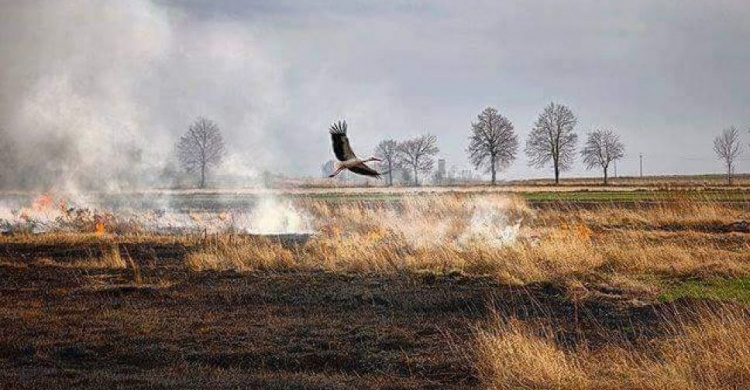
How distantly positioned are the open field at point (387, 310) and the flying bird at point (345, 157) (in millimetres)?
2738

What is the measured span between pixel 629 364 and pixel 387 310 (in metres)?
5.48

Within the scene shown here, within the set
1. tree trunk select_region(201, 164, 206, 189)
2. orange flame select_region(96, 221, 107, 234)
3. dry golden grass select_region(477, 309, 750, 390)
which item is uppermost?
tree trunk select_region(201, 164, 206, 189)

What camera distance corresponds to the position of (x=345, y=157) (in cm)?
1111

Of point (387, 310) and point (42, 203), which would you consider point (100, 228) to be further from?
point (387, 310)

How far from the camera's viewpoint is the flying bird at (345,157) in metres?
10.5

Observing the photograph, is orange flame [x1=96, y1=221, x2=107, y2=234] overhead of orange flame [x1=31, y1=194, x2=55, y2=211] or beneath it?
beneath

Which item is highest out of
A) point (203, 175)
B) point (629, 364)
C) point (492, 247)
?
point (203, 175)

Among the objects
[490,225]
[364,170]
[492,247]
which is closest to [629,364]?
[364,170]

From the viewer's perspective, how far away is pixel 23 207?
113 ft

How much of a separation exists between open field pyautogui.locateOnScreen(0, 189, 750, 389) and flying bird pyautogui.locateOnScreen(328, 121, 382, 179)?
274cm

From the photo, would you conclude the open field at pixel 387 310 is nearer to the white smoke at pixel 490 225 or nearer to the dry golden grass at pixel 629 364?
the dry golden grass at pixel 629 364

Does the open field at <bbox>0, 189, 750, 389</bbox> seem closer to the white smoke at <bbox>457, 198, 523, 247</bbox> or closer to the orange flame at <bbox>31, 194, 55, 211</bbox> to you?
the white smoke at <bbox>457, 198, 523, 247</bbox>

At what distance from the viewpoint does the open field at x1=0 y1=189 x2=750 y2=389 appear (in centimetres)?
905

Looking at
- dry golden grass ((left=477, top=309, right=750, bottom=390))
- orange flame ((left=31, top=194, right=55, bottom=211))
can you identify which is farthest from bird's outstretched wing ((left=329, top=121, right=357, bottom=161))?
orange flame ((left=31, top=194, right=55, bottom=211))
